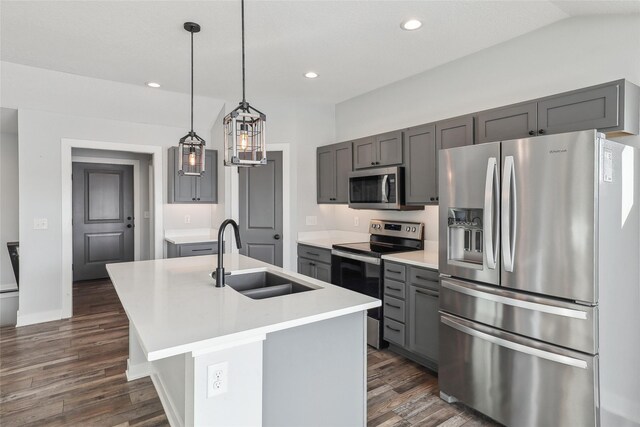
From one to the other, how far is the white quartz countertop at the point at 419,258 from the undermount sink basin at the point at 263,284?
1.10 metres

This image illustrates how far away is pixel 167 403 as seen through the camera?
2.27 m

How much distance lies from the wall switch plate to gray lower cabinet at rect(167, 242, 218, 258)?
1325 mm

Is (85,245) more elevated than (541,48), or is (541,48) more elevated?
(541,48)

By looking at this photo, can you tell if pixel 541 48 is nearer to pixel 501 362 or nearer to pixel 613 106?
pixel 613 106

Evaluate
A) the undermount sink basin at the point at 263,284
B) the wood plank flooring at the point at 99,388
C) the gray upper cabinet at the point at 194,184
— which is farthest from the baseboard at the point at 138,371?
the gray upper cabinet at the point at 194,184

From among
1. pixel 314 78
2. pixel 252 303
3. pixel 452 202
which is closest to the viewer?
pixel 252 303

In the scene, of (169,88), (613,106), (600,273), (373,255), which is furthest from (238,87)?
(600,273)

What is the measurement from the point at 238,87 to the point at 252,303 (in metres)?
2.98

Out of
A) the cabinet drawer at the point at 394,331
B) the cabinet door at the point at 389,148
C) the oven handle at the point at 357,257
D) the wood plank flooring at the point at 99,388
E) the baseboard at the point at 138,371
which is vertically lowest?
the wood plank flooring at the point at 99,388

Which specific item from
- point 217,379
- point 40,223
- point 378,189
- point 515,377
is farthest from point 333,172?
point 40,223

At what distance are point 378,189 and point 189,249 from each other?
2.53 meters

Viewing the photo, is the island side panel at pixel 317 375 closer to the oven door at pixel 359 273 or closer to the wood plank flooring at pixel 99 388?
the wood plank flooring at pixel 99 388

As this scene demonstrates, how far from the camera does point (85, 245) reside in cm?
598

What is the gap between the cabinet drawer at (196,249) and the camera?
4457 millimetres
